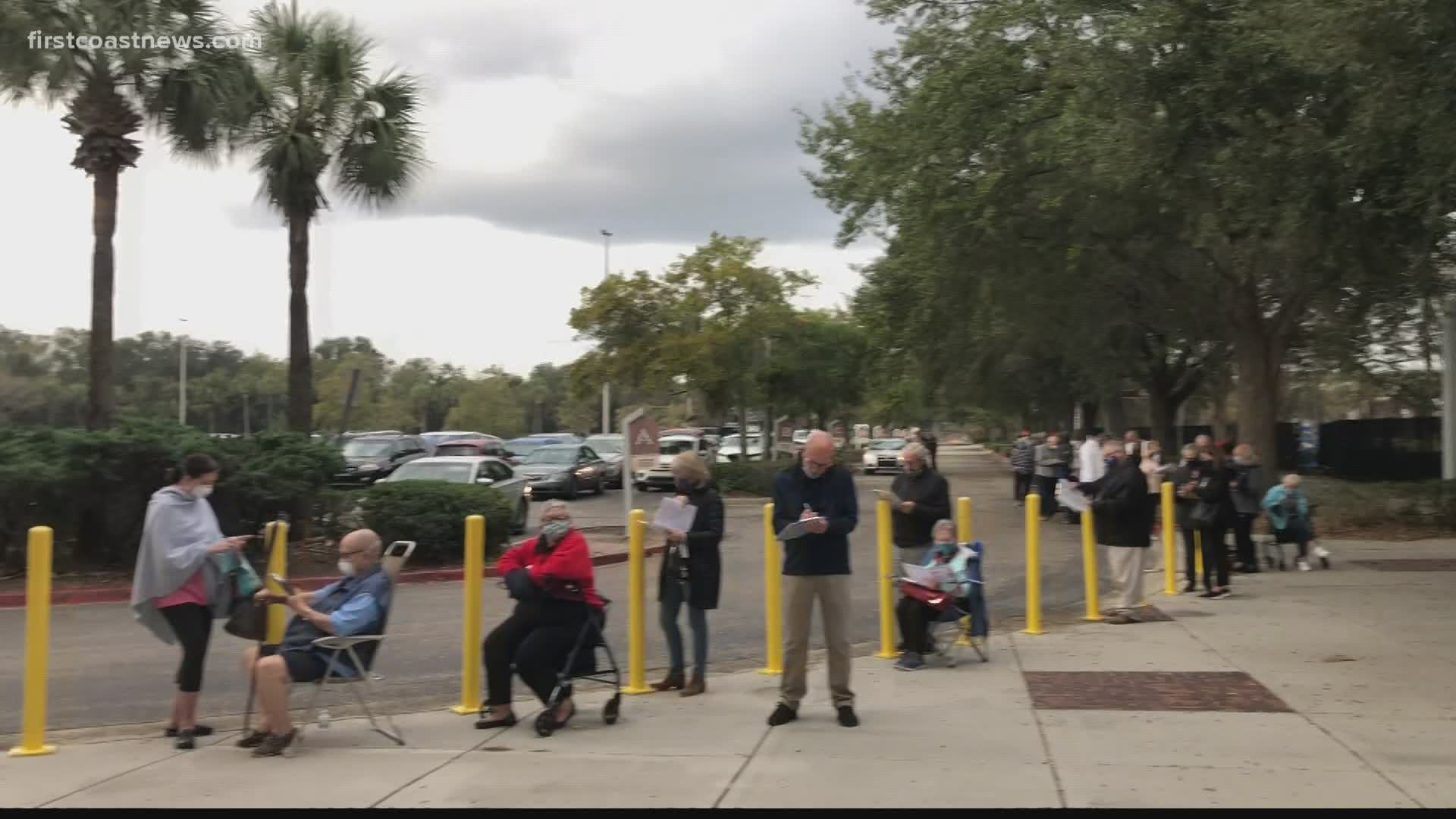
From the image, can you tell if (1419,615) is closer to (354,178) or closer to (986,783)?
(986,783)

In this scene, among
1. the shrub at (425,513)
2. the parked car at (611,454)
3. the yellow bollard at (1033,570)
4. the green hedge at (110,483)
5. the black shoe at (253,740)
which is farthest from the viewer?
the parked car at (611,454)

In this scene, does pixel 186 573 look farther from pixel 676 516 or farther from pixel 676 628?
pixel 676 628

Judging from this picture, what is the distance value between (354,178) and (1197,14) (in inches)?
582

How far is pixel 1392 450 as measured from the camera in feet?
102

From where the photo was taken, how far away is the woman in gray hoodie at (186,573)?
6.99 metres

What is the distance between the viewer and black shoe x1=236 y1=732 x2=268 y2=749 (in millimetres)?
6906

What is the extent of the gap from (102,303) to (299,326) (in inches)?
135

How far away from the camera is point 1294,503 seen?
1566 cm

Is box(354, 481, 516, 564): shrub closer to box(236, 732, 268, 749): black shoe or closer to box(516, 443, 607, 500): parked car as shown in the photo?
box(236, 732, 268, 749): black shoe

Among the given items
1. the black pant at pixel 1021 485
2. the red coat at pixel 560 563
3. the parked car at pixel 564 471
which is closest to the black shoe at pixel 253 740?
the red coat at pixel 560 563

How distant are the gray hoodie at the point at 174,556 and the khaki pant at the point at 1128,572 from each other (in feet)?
25.8

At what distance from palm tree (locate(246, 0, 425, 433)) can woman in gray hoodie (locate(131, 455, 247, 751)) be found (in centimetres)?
1498

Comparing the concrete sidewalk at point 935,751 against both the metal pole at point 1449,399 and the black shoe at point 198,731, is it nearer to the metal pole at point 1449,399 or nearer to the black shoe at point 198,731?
the black shoe at point 198,731

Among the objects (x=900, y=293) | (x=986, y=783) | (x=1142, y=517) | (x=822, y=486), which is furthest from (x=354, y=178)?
(x=986, y=783)
